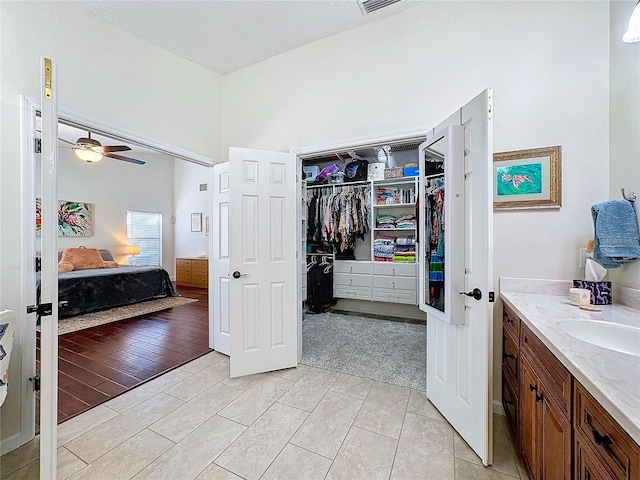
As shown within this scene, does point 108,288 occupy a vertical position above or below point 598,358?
below

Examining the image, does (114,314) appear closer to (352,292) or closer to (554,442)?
(352,292)

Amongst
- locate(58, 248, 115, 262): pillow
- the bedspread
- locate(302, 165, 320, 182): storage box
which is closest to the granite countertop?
locate(302, 165, 320, 182): storage box

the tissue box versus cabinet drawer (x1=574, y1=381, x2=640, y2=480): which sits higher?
the tissue box

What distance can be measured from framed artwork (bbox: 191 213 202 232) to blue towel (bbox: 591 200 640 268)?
765cm

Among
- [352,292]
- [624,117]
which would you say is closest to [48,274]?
[624,117]

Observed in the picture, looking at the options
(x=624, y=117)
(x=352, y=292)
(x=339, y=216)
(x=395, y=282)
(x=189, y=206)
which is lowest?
(x=352, y=292)

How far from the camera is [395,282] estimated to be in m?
4.09

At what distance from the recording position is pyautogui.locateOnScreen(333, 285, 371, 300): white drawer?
170 inches

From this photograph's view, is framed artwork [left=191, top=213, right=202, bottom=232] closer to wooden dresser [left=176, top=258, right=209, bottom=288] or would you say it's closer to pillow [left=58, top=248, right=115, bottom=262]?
wooden dresser [left=176, top=258, right=209, bottom=288]

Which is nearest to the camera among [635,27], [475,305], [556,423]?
[556,423]

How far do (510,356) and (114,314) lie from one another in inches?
206

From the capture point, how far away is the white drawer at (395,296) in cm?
395

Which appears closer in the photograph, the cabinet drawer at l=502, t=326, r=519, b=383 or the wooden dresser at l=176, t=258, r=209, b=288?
the cabinet drawer at l=502, t=326, r=519, b=383

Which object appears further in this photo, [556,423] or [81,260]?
[81,260]
